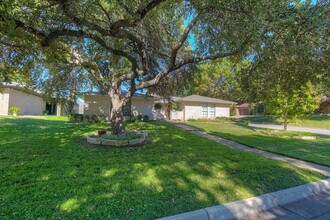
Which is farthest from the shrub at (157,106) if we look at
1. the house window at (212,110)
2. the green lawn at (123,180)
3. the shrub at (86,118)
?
the green lawn at (123,180)

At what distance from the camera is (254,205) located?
3783 millimetres

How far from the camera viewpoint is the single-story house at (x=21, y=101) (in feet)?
69.9

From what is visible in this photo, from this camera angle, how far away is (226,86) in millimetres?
41406

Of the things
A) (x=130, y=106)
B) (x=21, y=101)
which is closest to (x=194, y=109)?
(x=130, y=106)

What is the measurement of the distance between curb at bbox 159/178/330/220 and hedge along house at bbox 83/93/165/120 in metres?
15.3

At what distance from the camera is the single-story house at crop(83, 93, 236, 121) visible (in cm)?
2012

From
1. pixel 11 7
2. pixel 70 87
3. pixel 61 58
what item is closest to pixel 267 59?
pixel 11 7

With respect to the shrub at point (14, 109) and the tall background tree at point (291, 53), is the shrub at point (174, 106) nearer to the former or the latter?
the tall background tree at point (291, 53)

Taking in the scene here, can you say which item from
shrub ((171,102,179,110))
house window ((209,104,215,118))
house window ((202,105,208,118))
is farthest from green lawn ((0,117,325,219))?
house window ((209,104,215,118))

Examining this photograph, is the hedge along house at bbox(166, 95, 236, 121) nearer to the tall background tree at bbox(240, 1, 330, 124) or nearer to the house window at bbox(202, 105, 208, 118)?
the house window at bbox(202, 105, 208, 118)

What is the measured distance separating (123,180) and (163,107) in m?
20.5

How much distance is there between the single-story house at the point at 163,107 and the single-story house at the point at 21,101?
3.24 meters

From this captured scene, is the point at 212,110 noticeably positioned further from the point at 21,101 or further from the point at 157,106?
the point at 21,101

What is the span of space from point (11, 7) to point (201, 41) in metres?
6.82
